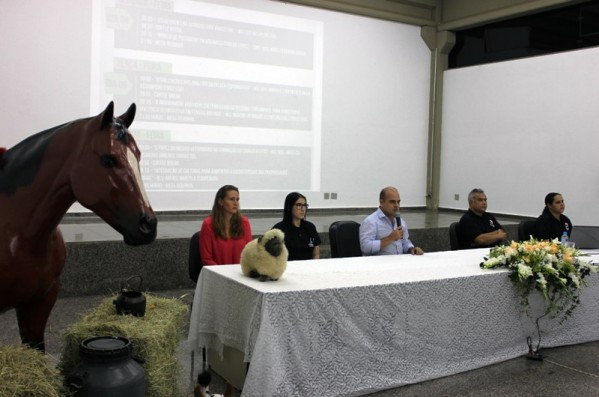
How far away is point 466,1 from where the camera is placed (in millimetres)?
9664

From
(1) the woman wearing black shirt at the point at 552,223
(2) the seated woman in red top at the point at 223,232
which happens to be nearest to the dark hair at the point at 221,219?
(2) the seated woman in red top at the point at 223,232

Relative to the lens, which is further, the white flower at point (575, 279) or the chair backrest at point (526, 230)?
the chair backrest at point (526, 230)

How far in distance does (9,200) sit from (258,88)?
6.86 meters

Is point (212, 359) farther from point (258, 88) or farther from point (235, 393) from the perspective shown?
point (258, 88)

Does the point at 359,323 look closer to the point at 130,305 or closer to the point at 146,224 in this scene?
the point at 130,305

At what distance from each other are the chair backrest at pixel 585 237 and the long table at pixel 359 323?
1301 mm

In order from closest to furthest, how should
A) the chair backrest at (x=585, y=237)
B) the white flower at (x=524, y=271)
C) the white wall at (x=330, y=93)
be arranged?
the white flower at (x=524, y=271), the chair backrest at (x=585, y=237), the white wall at (x=330, y=93)

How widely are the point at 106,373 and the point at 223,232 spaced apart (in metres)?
2.14

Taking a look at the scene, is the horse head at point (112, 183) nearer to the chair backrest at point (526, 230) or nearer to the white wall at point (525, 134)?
the chair backrest at point (526, 230)

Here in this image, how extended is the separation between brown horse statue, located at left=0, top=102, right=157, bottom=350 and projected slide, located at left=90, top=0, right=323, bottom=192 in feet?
19.3

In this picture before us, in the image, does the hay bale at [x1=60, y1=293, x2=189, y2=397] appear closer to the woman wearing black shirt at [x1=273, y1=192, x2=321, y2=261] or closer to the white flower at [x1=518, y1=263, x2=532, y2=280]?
the woman wearing black shirt at [x1=273, y1=192, x2=321, y2=261]

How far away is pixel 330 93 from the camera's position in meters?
9.02

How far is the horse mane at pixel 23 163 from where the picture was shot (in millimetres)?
1620

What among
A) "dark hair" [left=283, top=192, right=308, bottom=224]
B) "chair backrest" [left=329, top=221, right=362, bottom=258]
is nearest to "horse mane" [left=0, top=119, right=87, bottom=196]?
"dark hair" [left=283, top=192, right=308, bottom=224]
